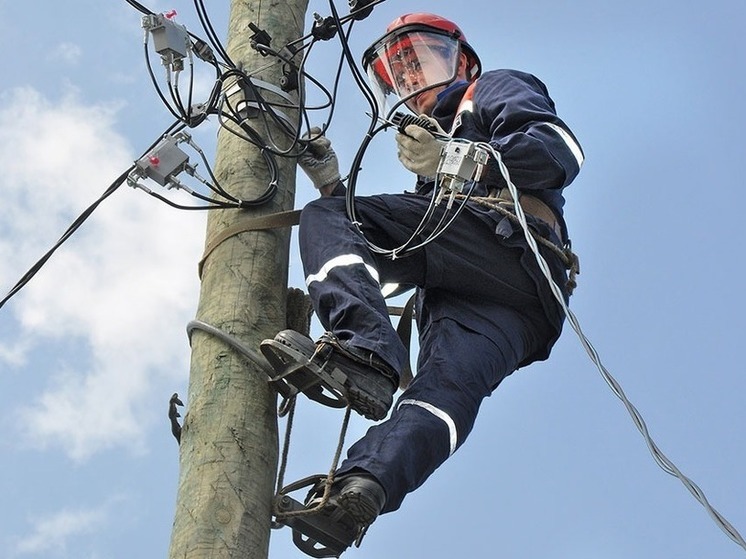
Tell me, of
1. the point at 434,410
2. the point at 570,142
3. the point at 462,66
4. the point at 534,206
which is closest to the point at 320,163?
the point at 534,206

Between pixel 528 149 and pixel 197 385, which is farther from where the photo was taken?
pixel 528 149

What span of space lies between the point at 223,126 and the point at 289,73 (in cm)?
48

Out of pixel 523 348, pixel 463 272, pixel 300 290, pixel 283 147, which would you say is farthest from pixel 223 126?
pixel 523 348

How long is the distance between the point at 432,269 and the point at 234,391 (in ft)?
3.49

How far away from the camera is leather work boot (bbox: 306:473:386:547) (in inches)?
158

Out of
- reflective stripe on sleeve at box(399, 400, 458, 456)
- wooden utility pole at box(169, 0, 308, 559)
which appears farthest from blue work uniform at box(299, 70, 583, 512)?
wooden utility pole at box(169, 0, 308, 559)

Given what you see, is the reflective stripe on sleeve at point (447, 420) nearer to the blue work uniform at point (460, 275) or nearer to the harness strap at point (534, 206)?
the blue work uniform at point (460, 275)

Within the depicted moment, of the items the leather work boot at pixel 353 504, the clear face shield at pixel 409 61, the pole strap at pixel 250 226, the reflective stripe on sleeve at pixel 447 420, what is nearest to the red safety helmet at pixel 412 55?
the clear face shield at pixel 409 61

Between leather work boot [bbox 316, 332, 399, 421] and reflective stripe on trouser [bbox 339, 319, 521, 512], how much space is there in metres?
0.10

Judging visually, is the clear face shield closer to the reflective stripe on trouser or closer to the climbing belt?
the climbing belt

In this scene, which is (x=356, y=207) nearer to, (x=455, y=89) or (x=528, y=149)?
(x=528, y=149)

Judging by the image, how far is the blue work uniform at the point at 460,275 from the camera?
14.5ft

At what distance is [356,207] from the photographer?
16.2 ft

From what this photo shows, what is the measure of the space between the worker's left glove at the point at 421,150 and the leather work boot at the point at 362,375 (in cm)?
89
